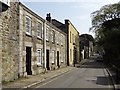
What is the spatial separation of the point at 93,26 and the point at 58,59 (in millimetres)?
30719

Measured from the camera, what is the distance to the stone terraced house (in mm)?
17578

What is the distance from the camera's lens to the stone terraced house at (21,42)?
17578 mm

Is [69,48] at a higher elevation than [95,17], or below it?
below

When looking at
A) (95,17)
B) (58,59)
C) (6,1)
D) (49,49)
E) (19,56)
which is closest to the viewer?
(6,1)

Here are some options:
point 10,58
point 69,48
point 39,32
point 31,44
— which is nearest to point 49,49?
point 39,32

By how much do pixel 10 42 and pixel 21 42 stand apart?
262 centimetres

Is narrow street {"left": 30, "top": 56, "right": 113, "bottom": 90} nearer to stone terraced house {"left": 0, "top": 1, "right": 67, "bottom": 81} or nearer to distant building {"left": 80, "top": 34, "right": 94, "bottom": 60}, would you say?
stone terraced house {"left": 0, "top": 1, "right": 67, "bottom": 81}

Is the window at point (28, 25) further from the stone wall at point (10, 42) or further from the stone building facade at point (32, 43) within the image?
the stone wall at point (10, 42)

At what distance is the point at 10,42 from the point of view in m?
18.5

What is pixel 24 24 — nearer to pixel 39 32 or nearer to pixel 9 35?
pixel 9 35

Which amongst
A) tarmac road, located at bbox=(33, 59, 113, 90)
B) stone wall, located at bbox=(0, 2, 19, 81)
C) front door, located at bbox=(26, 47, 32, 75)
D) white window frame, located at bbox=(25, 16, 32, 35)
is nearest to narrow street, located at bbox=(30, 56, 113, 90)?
tarmac road, located at bbox=(33, 59, 113, 90)

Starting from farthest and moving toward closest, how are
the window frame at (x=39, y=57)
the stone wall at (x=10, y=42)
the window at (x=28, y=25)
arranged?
the window frame at (x=39, y=57) < the window at (x=28, y=25) < the stone wall at (x=10, y=42)

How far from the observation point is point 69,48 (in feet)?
169

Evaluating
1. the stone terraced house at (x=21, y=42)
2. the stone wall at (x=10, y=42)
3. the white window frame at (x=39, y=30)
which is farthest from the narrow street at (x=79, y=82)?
the white window frame at (x=39, y=30)
